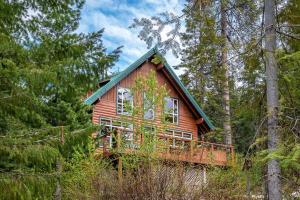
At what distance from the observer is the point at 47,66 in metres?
7.57

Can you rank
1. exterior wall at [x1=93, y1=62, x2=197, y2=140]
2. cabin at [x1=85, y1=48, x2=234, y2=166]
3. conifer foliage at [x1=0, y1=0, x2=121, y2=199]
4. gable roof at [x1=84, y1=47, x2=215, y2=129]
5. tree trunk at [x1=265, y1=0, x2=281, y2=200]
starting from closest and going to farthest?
1. conifer foliage at [x1=0, y1=0, x2=121, y2=199]
2. tree trunk at [x1=265, y1=0, x2=281, y2=200]
3. cabin at [x1=85, y1=48, x2=234, y2=166]
4. gable roof at [x1=84, y1=47, x2=215, y2=129]
5. exterior wall at [x1=93, y1=62, x2=197, y2=140]

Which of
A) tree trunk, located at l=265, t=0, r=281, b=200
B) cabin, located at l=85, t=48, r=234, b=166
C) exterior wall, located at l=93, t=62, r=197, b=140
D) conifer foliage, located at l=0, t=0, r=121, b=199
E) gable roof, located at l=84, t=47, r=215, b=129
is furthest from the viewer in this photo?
exterior wall, located at l=93, t=62, r=197, b=140

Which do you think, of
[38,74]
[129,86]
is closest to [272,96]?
[38,74]

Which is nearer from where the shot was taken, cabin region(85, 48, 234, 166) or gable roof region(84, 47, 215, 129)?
cabin region(85, 48, 234, 166)

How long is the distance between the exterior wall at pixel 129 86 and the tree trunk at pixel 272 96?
12106mm

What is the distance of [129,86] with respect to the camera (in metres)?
21.3

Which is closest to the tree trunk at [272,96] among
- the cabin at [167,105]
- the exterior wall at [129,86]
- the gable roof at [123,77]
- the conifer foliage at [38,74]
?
the conifer foliage at [38,74]

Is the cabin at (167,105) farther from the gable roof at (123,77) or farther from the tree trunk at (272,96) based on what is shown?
the tree trunk at (272,96)

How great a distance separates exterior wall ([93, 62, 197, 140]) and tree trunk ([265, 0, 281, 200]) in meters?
12.1

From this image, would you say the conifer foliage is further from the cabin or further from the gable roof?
the gable roof

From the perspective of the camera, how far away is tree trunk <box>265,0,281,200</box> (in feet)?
25.0

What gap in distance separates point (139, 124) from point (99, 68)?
158 inches

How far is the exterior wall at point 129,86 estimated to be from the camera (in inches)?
845

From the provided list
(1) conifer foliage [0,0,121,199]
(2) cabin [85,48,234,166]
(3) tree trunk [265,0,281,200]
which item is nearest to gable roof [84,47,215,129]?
(2) cabin [85,48,234,166]
